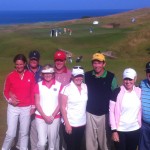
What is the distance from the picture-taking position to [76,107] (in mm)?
7254

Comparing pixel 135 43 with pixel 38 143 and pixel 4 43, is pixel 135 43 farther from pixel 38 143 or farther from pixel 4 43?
pixel 38 143

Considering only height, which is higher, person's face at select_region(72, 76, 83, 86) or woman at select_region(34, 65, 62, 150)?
person's face at select_region(72, 76, 83, 86)

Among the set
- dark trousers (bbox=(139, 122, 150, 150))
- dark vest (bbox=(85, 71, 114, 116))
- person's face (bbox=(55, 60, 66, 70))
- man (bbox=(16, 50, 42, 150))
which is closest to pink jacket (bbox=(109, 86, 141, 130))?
dark trousers (bbox=(139, 122, 150, 150))

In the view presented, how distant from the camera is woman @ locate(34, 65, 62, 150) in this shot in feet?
Result: 24.3

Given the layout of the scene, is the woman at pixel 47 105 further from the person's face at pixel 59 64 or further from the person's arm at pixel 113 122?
the person's arm at pixel 113 122

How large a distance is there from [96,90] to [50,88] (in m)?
0.82

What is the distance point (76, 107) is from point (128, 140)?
41.4 inches

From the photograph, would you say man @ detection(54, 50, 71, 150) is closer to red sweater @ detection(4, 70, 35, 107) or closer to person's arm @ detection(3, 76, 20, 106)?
red sweater @ detection(4, 70, 35, 107)

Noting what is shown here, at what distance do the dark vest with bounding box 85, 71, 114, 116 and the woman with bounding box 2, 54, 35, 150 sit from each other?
1094mm

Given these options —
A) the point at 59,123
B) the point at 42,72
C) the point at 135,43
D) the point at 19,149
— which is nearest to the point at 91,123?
the point at 59,123

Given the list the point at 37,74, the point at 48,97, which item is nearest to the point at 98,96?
the point at 48,97

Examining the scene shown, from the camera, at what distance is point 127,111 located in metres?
6.97

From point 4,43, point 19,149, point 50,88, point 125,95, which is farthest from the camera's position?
point 4,43

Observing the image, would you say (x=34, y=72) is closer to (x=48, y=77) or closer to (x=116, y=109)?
(x=48, y=77)
